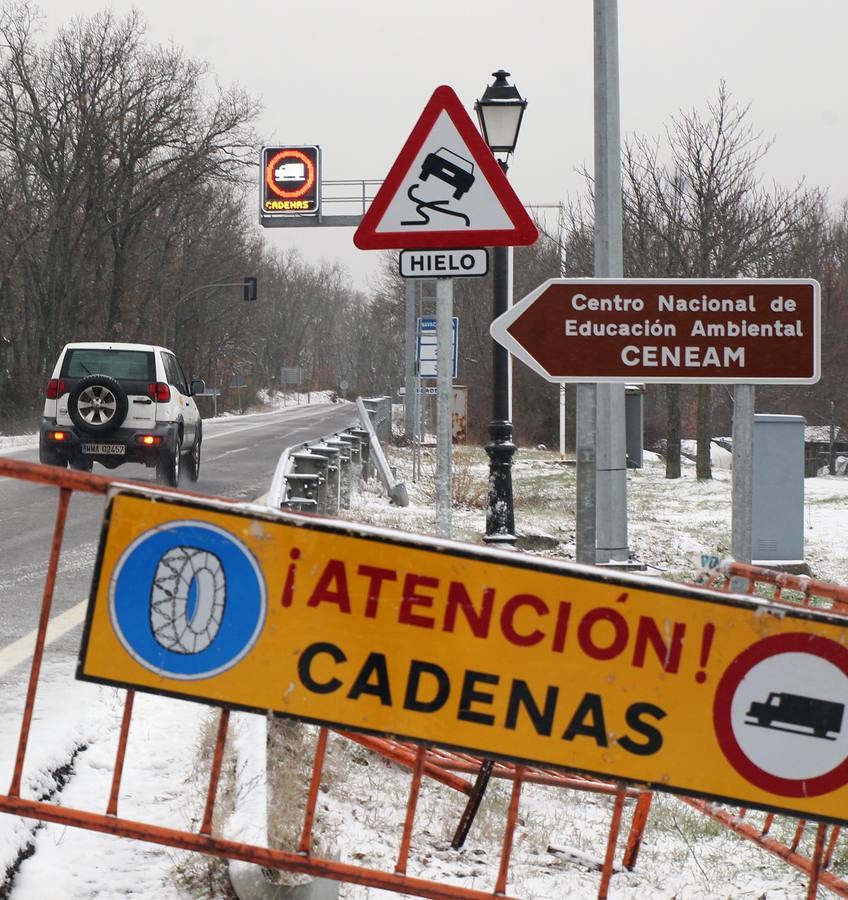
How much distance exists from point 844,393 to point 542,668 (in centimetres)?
4369

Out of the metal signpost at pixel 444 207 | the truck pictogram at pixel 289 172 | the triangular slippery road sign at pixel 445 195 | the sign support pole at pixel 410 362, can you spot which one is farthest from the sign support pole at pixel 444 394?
the sign support pole at pixel 410 362

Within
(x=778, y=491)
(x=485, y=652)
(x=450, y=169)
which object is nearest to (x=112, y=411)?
(x=778, y=491)

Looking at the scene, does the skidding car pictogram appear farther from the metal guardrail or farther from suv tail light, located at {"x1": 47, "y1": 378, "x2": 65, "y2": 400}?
suv tail light, located at {"x1": 47, "y1": 378, "x2": 65, "y2": 400}

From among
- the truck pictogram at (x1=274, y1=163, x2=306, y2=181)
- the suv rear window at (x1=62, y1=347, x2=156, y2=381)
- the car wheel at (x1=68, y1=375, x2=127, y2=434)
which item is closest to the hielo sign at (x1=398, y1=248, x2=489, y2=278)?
the car wheel at (x1=68, y1=375, x2=127, y2=434)

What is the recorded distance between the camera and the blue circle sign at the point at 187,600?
10.6ft

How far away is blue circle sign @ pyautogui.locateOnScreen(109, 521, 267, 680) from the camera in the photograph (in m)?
3.22

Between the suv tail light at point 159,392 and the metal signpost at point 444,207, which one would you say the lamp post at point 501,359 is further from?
the suv tail light at point 159,392

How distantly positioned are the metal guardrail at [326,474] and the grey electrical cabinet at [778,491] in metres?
4.30

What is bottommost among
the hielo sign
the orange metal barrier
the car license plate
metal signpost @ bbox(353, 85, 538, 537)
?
the orange metal barrier

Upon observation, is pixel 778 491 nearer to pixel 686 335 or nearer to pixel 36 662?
pixel 686 335

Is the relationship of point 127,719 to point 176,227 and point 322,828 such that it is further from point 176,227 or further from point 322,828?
point 176,227

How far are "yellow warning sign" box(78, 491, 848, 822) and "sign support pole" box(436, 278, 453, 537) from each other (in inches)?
101

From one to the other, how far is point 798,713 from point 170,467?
13.2m

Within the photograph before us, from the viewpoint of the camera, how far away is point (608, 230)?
8859mm
